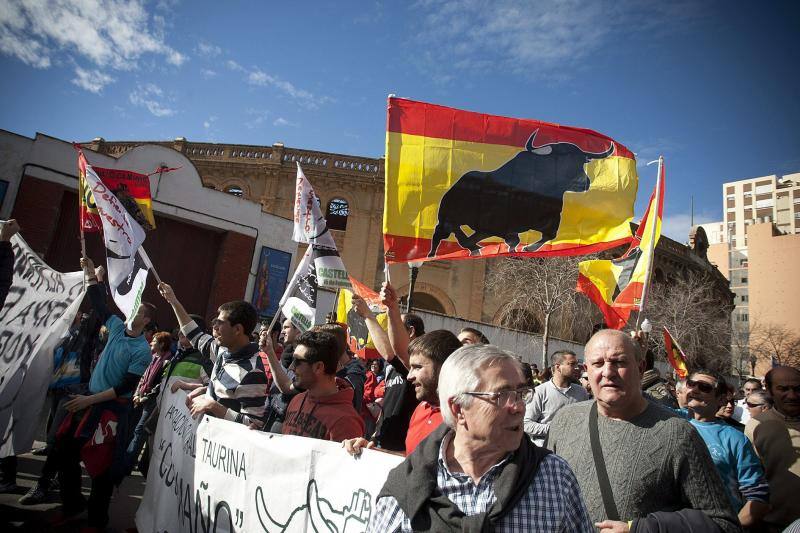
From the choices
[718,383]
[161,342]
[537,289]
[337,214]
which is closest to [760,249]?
[537,289]

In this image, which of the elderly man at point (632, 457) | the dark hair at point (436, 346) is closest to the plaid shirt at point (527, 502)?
the elderly man at point (632, 457)

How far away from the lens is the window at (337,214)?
27094mm

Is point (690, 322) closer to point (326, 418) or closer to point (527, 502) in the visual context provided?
point (326, 418)

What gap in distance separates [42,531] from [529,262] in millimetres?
24318

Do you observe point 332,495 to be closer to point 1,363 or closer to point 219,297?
point 1,363

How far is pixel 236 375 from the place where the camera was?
3855 millimetres

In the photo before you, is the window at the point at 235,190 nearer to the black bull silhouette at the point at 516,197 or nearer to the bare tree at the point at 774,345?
the black bull silhouette at the point at 516,197

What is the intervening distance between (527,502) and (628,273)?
375 centimetres

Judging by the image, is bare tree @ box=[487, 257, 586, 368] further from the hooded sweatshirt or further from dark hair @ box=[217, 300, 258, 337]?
the hooded sweatshirt

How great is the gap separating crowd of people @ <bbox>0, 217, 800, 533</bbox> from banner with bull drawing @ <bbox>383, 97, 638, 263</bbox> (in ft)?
2.94

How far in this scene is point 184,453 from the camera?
12.7 feet

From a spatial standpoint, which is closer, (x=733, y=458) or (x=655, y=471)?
(x=655, y=471)

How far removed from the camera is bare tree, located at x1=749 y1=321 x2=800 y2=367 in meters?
49.0

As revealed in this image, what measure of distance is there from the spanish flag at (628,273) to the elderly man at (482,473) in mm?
2537
